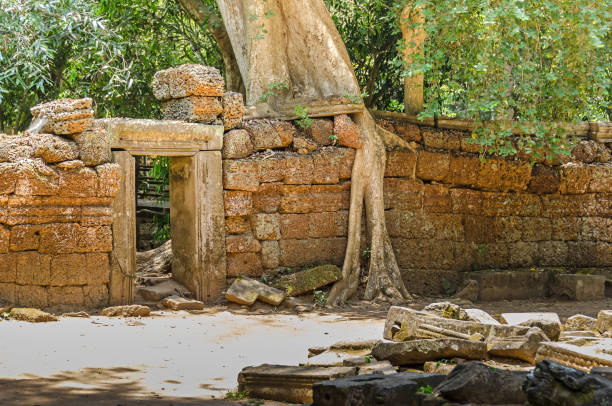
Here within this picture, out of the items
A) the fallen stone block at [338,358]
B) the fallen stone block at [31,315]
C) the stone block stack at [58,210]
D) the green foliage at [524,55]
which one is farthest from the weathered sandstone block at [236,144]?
the fallen stone block at [338,358]

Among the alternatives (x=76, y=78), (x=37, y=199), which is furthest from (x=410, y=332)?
(x=76, y=78)

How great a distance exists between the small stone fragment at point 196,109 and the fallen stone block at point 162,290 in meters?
2.22

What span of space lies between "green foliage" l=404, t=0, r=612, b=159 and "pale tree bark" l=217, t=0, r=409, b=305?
3.63 ft

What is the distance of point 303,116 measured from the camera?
11.3 metres

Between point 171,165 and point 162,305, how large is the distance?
7.07 feet

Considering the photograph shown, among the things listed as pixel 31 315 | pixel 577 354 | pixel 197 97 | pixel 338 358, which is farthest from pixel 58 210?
pixel 577 354

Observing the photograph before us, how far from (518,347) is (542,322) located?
822 millimetres

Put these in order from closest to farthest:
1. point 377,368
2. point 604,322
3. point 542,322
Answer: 1. point 377,368
2. point 542,322
3. point 604,322

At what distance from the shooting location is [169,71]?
10773 mm

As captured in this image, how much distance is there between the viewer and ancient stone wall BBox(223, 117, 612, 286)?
36.0 ft

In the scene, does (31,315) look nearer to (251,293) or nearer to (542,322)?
(251,293)

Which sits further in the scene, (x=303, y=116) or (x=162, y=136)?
(x=303, y=116)

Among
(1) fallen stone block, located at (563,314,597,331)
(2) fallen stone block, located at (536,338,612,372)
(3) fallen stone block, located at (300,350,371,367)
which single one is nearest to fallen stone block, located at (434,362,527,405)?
(3) fallen stone block, located at (300,350,371,367)

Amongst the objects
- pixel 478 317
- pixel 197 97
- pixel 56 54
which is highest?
pixel 56 54
